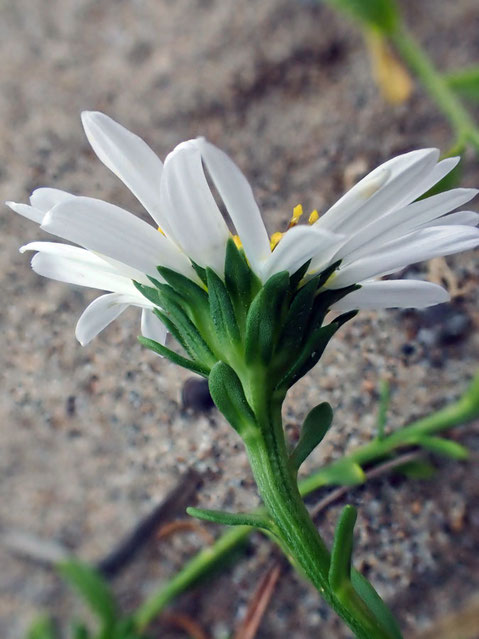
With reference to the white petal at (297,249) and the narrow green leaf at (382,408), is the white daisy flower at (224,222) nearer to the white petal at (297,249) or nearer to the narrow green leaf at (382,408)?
the white petal at (297,249)

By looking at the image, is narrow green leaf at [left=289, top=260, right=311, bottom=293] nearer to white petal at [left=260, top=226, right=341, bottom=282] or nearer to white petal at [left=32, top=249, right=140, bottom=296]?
white petal at [left=260, top=226, right=341, bottom=282]

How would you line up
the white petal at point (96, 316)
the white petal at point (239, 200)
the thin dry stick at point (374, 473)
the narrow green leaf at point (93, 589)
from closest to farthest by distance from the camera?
1. the white petal at point (239, 200)
2. the white petal at point (96, 316)
3. the thin dry stick at point (374, 473)
4. the narrow green leaf at point (93, 589)

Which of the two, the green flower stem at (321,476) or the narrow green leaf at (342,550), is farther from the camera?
the green flower stem at (321,476)

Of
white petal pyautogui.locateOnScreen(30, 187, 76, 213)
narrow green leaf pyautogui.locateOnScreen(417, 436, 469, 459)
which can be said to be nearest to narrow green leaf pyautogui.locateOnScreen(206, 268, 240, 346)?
white petal pyautogui.locateOnScreen(30, 187, 76, 213)

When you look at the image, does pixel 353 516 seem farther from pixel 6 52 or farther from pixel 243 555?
A: pixel 6 52

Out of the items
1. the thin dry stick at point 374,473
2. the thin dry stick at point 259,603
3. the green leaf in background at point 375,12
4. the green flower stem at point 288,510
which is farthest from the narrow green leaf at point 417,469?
the green leaf in background at point 375,12
